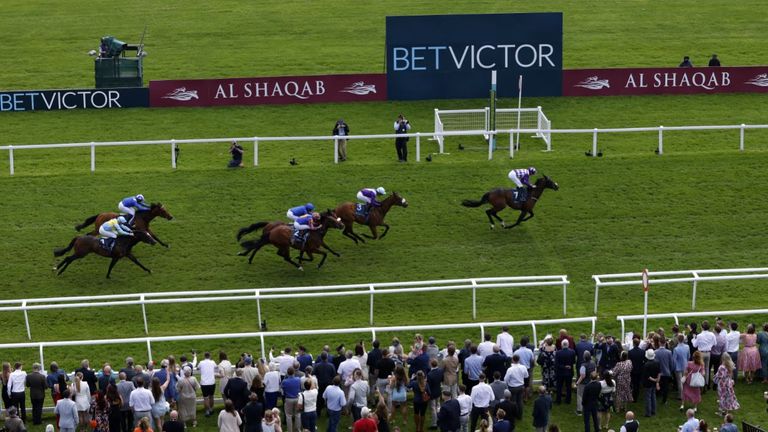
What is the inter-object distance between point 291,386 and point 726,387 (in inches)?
246

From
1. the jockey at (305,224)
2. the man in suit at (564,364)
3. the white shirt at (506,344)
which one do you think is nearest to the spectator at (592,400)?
the man in suit at (564,364)

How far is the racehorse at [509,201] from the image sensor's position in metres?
29.2

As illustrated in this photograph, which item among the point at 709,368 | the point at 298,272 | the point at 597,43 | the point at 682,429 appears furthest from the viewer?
the point at 597,43

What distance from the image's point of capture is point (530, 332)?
82.8 ft

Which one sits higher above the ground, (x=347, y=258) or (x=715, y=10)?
(x=715, y=10)

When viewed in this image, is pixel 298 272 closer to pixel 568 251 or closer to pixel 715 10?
pixel 568 251

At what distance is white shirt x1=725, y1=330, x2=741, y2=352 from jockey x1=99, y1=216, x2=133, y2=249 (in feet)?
35.3

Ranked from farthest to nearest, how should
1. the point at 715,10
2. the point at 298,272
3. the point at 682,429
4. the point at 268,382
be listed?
the point at 715,10 < the point at 298,272 < the point at 268,382 < the point at 682,429

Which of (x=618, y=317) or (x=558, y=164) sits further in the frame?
(x=558, y=164)

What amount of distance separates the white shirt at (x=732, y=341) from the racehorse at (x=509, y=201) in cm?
705

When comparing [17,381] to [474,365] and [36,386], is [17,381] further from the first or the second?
[474,365]

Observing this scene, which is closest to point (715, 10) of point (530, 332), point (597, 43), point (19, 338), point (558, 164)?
point (597, 43)

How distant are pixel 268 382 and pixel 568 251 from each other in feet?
28.6

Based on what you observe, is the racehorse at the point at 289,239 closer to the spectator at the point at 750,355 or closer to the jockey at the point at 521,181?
the jockey at the point at 521,181
